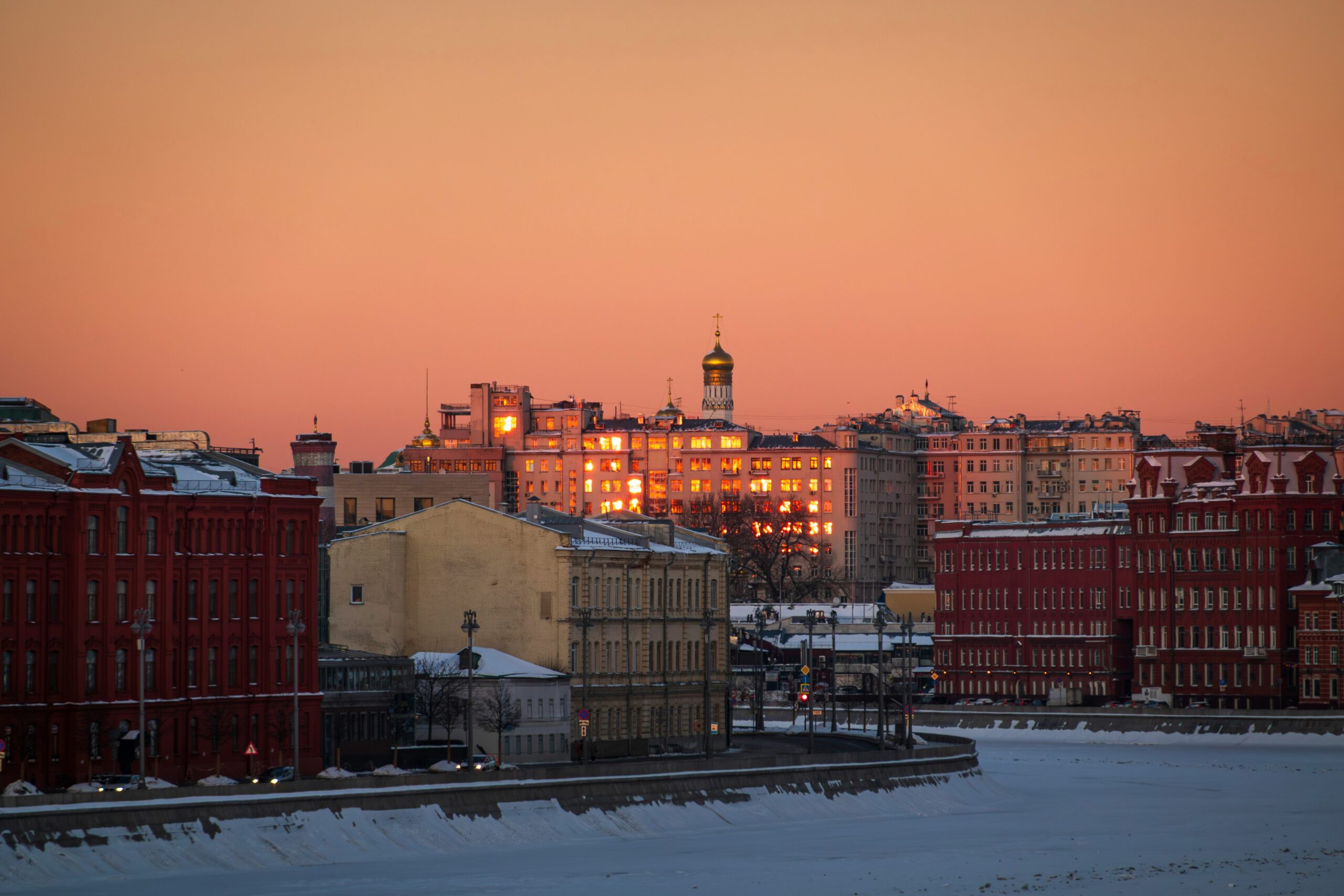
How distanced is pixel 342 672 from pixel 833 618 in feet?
114

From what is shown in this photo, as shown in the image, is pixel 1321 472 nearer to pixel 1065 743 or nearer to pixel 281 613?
pixel 1065 743

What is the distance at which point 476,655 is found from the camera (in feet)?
437

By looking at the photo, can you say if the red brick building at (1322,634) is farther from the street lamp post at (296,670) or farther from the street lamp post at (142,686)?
the street lamp post at (142,686)

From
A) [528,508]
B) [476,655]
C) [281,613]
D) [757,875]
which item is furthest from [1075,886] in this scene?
[528,508]

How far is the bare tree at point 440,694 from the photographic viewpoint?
12606cm

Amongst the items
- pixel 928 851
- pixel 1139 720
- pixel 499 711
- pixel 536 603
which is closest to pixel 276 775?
pixel 499 711

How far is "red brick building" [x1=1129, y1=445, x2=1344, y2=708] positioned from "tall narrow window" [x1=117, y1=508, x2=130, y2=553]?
303 ft

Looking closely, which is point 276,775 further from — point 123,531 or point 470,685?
point 123,531

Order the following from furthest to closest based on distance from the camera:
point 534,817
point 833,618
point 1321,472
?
point 1321,472 → point 833,618 → point 534,817

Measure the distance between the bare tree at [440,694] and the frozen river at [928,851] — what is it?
55.6 feet

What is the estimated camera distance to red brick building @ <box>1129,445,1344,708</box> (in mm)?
182125

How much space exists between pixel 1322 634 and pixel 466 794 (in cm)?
8781

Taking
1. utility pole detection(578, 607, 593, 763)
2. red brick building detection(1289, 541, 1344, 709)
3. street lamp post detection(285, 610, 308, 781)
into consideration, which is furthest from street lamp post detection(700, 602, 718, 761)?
red brick building detection(1289, 541, 1344, 709)

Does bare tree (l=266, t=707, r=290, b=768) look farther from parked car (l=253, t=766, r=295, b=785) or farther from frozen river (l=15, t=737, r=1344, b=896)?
frozen river (l=15, t=737, r=1344, b=896)
